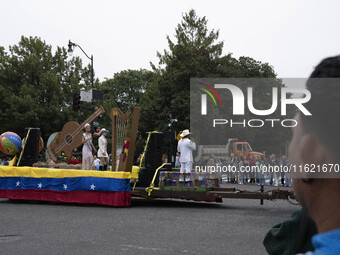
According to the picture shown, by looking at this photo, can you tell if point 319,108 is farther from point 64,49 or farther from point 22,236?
point 64,49

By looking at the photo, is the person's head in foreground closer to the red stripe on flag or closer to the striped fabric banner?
the striped fabric banner

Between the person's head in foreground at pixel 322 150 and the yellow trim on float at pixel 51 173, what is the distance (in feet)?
36.2

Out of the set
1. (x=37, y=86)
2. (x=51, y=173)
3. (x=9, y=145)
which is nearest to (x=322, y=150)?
(x=51, y=173)

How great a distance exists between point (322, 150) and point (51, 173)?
1241 cm

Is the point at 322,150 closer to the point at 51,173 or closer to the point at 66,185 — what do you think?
the point at 66,185

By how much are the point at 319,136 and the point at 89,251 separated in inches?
235

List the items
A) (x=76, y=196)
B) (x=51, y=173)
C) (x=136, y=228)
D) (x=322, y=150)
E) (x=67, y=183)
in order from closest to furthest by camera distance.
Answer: (x=322, y=150) → (x=136, y=228) → (x=76, y=196) → (x=67, y=183) → (x=51, y=173)

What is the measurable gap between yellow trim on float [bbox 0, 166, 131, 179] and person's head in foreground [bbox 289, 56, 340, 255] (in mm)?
11040

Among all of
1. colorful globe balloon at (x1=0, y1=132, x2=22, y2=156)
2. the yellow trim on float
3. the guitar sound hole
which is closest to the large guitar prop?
the guitar sound hole

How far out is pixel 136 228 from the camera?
Answer: 327 inches

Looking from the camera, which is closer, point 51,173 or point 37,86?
point 51,173

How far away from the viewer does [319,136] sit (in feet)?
2.54

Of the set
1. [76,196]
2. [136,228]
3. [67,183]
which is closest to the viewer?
[136,228]

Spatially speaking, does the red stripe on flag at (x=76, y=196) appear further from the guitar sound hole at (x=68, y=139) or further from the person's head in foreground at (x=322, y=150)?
the person's head in foreground at (x=322, y=150)
